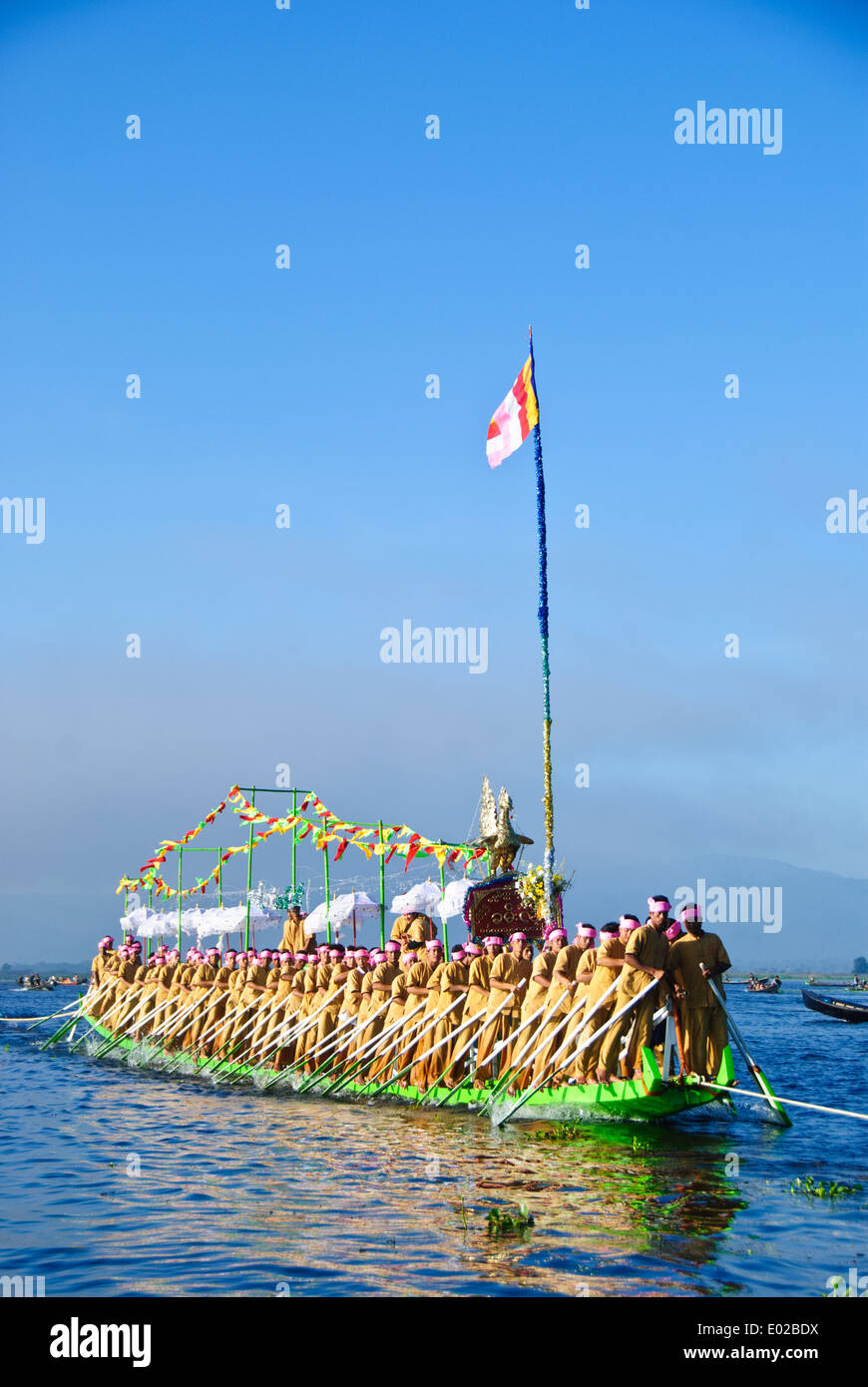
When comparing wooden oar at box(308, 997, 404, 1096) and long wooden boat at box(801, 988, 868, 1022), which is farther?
long wooden boat at box(801, 988, 868, 1022)

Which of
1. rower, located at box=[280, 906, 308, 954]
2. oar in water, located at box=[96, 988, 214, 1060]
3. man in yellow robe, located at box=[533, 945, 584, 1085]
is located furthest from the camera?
rower, located at box=[280, 906, 308, 954]

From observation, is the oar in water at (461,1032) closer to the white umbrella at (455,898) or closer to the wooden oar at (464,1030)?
the wooden oar at (464,1030)

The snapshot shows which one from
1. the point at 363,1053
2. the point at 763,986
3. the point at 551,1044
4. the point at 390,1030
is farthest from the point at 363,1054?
the point at 763,986

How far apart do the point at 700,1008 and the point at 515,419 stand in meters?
17.4

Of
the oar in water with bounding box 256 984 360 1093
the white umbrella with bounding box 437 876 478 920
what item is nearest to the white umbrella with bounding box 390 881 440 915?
the white umbrella with bounding box 437 876 478 920

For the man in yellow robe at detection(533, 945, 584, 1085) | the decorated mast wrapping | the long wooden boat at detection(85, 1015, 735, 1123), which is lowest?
the long wooden boat at detection(85, 1015, 735, 1123)

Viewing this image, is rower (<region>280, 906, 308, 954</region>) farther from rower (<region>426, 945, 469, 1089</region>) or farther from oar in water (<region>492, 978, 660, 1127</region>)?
oar in water (<region>492, 978, 660, 1127</region>)

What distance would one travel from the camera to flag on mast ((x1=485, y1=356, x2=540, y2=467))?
2811 cm

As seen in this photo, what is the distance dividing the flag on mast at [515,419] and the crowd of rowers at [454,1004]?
11504mm

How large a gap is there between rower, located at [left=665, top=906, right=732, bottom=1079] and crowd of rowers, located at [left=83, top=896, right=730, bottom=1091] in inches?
0.5
